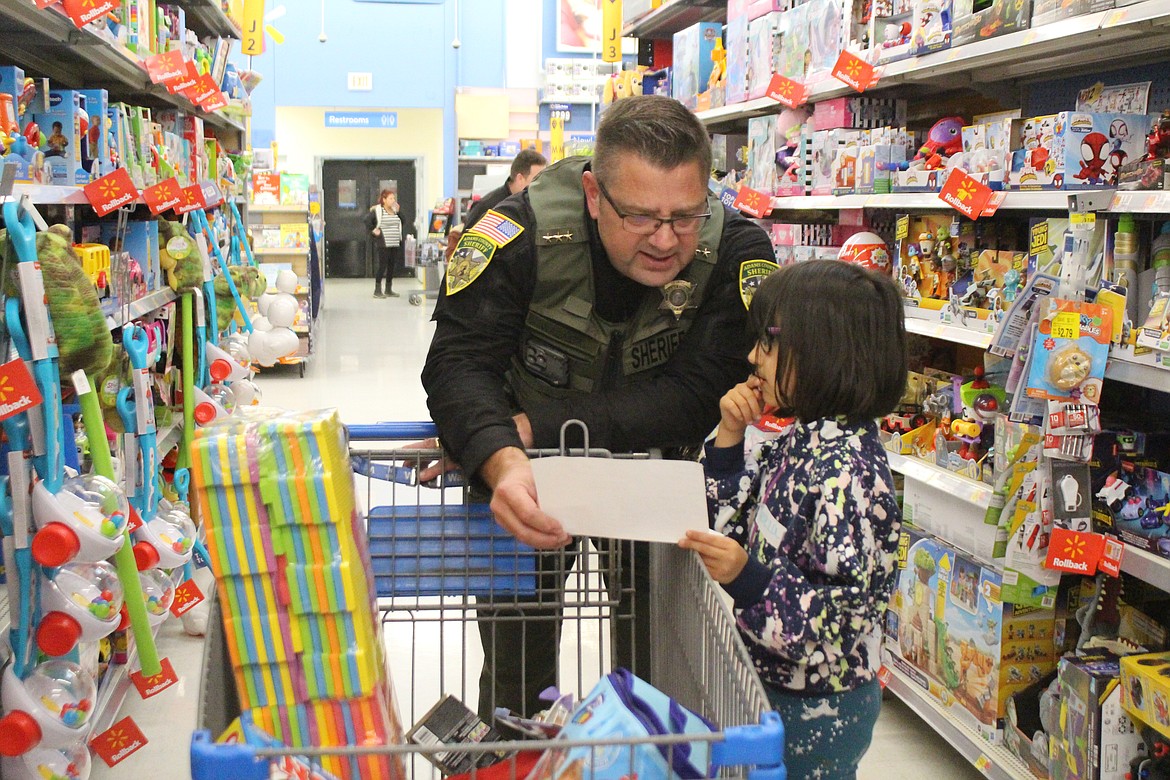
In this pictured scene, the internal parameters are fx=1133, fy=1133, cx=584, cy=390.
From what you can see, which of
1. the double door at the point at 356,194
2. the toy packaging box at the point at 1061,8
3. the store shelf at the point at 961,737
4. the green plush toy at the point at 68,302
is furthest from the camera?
the double door at the point at 356,194

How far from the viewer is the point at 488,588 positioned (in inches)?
63.7

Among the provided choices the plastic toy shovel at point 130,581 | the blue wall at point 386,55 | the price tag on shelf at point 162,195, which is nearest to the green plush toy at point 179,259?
the price tag on shelf at point 162,195

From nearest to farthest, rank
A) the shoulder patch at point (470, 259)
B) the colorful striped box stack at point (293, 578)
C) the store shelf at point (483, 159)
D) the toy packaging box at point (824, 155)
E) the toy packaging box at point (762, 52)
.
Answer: the colorful striped box stack at point (293, 578)
the shoulder patch at point (470, 259)
the toy packaging box at point (824, 155)
the toy packaging box at point (762, 52)
the store shelf at point (483, 159)

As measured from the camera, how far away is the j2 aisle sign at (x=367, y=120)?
16.5m

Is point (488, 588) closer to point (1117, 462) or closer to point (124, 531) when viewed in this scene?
point (124, 531)

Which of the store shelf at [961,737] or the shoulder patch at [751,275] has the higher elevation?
the shoulder patch at [751,275]

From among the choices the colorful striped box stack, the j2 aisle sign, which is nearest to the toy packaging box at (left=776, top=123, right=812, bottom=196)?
the colorful striped box stack

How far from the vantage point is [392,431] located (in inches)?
66.4

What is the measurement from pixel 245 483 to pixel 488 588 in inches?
21.1

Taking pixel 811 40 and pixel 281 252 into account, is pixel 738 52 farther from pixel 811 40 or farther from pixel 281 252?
pixel 281 252

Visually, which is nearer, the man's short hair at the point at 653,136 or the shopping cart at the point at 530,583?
the shopping cart at the point at 530,583

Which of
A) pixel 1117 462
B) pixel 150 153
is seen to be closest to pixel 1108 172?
pixel 1117 462

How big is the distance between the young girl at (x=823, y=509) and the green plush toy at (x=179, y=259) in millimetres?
2834

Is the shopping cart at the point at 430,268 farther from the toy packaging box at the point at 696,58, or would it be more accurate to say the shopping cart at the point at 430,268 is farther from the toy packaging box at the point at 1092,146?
the toy packaging box at the point at 1092,146
